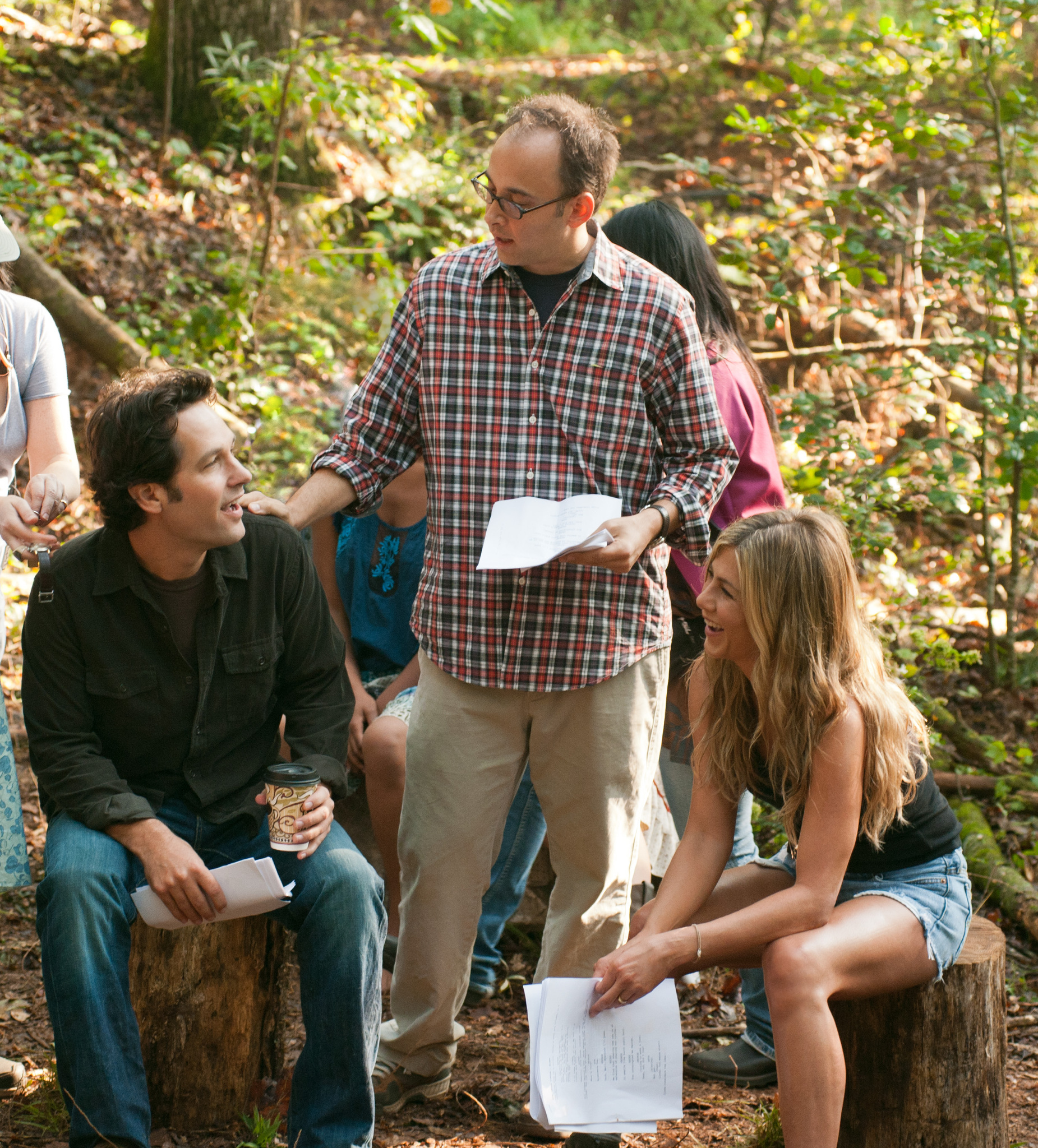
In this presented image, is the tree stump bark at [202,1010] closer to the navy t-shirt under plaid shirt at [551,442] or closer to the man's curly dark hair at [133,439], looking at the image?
the navy t-shirt under plaid shirt at [551,442]

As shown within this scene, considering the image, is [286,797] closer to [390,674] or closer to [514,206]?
[390,674]

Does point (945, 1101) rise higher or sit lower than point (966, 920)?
lower

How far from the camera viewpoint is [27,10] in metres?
8.03

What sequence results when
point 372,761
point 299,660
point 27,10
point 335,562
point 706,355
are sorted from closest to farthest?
point 299,660, point 706,355, point 372,761, point 335,562, point 27,10

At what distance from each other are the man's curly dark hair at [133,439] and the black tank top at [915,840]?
5.57ft

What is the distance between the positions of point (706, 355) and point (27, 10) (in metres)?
7.48

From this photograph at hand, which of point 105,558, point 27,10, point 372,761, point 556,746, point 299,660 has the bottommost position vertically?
point 372,761

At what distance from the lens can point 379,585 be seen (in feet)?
11.1

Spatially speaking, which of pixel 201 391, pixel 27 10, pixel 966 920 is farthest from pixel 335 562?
pixel 27 10

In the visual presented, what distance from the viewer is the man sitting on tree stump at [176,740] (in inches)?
85.8

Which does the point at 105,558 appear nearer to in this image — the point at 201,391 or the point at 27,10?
the point at 201,391

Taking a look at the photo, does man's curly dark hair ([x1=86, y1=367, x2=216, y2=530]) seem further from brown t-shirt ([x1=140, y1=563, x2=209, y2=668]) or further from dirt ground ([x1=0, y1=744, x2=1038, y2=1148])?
dirt ground ([x1=0, y1=744, x2=1038, y2=1148])

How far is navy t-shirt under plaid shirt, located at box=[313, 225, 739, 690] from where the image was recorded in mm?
2594

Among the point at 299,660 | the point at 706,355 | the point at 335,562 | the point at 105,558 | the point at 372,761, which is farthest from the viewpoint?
the point at 335,562
